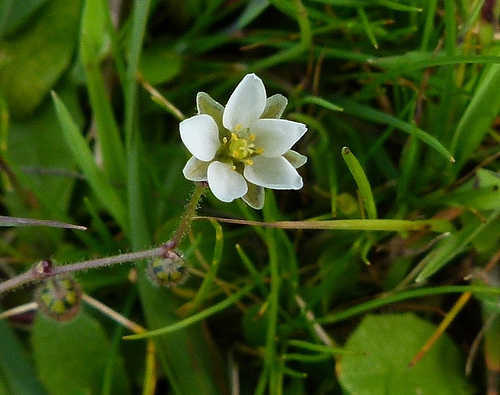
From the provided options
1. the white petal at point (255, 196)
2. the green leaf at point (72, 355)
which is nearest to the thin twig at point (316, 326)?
the white petal at point (255, 196)

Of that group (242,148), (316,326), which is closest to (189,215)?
(242,148)

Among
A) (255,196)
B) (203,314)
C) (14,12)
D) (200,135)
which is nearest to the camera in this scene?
(200,135)

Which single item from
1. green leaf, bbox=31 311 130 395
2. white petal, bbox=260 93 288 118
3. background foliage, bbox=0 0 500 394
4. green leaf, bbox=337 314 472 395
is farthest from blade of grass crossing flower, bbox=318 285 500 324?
green leaf, bbox=31 311 130 395

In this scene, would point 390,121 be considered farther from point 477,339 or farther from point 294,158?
point 477,339

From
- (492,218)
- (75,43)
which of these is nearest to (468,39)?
(492,218)

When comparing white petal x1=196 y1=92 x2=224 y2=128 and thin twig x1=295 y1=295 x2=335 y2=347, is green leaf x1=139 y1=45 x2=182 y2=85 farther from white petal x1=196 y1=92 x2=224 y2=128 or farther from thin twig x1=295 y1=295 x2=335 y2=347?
thin twig x1=295 y1=295 x2=335 y2=347

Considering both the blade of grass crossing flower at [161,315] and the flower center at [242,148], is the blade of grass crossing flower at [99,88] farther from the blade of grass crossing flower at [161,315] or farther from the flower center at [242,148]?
the flower center at [242,148]

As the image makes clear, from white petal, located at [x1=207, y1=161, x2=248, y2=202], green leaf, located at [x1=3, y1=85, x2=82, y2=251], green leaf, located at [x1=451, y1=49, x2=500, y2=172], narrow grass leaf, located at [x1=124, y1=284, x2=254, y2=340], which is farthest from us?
green leaf, located at [x1=3, y1=85, x2=82, y2=251]
